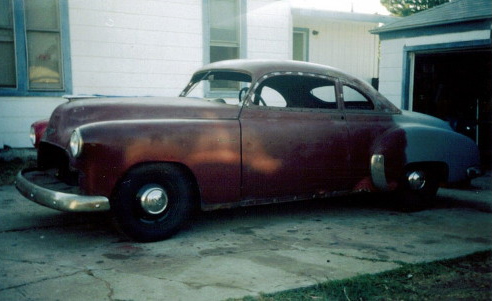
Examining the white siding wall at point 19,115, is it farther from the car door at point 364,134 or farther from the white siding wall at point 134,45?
the car door at point 364,134

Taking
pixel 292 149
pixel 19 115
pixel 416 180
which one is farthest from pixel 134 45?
pixel 416 180

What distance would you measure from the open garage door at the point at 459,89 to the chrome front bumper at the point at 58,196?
7.60m

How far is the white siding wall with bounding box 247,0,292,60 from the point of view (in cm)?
995

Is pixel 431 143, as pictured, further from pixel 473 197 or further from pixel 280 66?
pixel 280 66

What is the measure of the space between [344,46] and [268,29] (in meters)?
4.51

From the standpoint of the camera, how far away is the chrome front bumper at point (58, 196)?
13.1ft

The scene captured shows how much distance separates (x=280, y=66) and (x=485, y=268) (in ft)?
8.76

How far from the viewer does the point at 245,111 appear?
15.8ft

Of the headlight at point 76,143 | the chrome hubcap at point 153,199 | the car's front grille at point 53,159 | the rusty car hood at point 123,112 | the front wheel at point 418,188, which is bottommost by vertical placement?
the front wheel at point 418,188

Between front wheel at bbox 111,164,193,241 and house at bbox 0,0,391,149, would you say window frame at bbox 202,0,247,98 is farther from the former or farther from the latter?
front wheel at bbox 111,164,193,241

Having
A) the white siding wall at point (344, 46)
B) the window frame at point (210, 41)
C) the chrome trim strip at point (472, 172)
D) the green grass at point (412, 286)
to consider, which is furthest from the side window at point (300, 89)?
the white siding wall at point (344, 46)

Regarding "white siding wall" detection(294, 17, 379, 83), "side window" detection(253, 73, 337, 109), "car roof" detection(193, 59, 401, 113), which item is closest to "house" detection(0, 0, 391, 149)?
"white siding wall" detection(294, 17, 379, 83)

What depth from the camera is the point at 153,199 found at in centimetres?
432

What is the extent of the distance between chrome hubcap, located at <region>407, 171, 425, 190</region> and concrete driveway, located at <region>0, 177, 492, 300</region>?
1.02 feet
